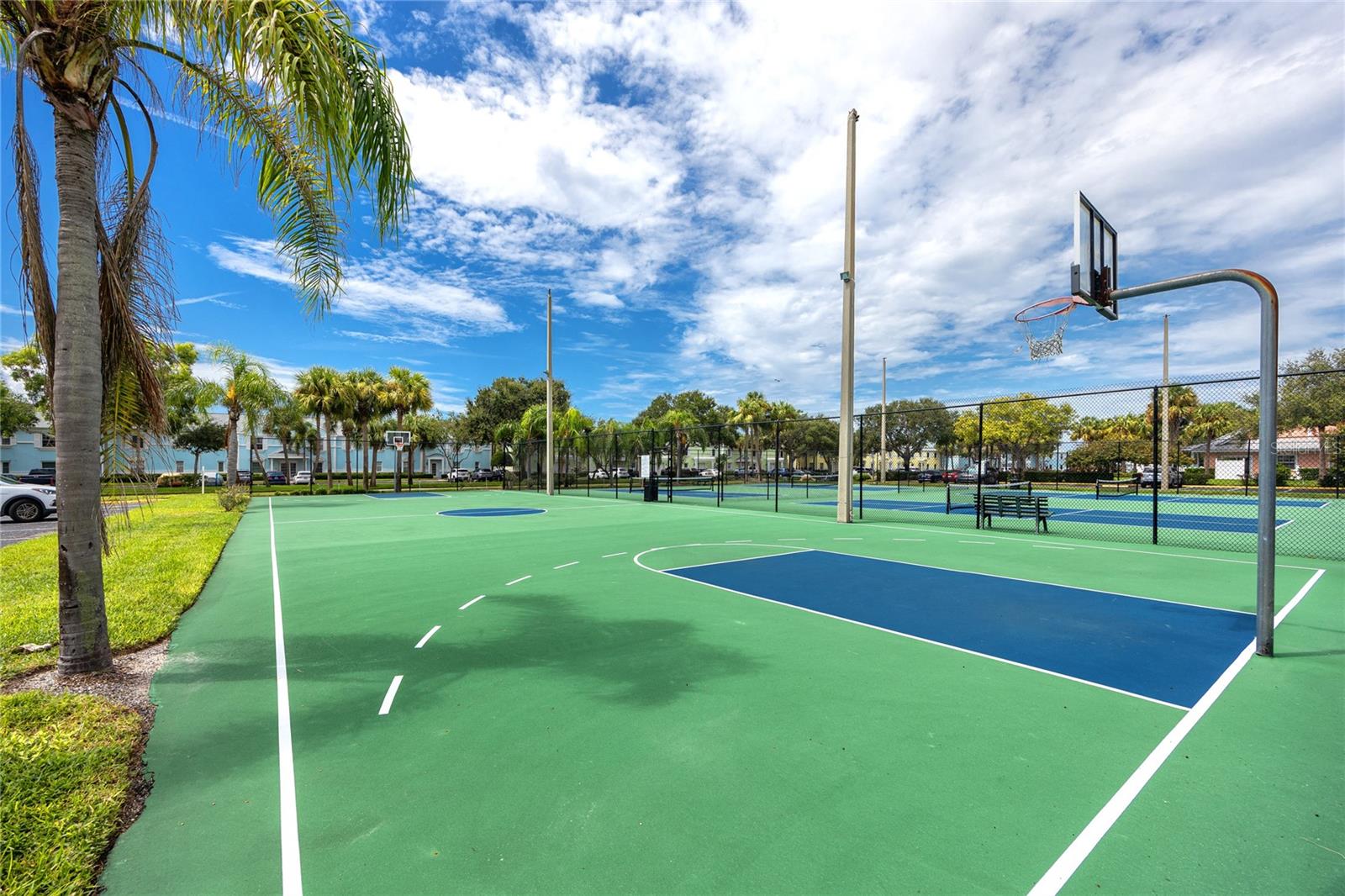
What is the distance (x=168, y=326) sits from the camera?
568 centimetres

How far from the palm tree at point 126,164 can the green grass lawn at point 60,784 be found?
3.87 ft

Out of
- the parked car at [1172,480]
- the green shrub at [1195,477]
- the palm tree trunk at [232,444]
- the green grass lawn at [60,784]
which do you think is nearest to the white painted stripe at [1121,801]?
the green grass lawn at [60,784]

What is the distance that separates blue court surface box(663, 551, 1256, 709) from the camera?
5.12 meters

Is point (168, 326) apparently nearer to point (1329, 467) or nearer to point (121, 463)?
point (121, 463)

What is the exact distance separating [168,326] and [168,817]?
462cm

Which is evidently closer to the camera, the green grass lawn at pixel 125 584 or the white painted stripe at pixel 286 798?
the white painted stripe at pixel 286 798

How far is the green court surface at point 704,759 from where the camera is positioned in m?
2.69

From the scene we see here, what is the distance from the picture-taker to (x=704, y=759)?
3.62 m

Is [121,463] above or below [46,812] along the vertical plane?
above

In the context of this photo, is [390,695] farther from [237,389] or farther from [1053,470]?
[1053,470]

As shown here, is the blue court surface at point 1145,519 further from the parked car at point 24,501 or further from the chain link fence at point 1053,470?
the parked car at point 24,501

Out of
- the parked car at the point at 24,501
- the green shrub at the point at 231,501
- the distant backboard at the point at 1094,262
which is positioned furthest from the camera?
the green shrub at the point at 231,501

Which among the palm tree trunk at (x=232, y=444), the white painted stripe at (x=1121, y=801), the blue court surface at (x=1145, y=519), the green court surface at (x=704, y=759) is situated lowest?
the blue court surface at (x=1145, y=519)

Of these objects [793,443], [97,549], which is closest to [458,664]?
[97,549]
